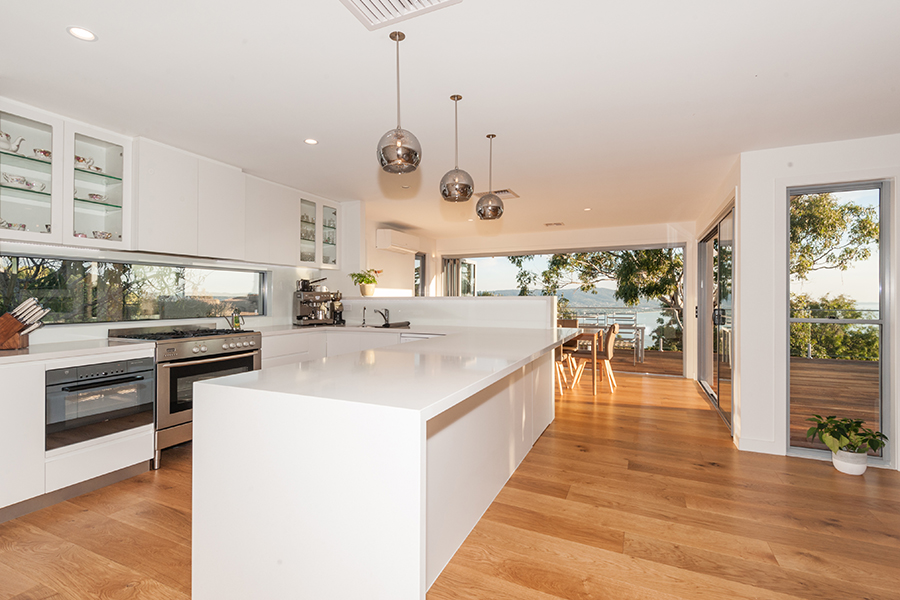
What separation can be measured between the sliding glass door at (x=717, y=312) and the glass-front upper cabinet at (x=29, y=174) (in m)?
5.00

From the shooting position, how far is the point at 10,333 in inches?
94.3

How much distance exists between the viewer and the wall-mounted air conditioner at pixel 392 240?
6.20 metres

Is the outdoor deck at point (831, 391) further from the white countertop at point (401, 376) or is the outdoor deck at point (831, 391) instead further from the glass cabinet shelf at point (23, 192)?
the glass cabinet shelf at point (23, 192)

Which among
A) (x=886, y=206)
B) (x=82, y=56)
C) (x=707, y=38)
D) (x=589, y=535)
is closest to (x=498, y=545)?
(x=589, y=535)

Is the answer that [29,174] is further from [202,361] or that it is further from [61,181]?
[202,361]

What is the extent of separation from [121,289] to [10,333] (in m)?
0.88

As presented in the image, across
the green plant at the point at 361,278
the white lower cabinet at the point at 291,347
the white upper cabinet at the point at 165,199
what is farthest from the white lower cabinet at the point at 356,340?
the white upper cabinet at the point at 165,199

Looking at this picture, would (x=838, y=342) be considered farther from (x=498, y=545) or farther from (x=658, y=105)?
(x=498, y=545)

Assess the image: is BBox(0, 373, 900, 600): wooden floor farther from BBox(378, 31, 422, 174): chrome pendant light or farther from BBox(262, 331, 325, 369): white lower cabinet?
BBox(378, 31, 422, 174): chrome pendant light

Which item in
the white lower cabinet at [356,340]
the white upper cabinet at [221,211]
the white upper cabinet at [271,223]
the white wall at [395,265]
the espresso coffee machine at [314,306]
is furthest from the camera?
the white wall at [395,265]

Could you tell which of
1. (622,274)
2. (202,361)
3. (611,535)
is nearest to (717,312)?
(611,535)

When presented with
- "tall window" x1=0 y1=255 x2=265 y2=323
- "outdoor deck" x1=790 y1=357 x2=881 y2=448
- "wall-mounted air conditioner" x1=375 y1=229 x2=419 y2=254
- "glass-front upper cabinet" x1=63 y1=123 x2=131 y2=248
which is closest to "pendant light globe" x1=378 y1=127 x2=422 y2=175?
"glass-front upper cabinet" x1=63 y1=123 x2=131 y2=248

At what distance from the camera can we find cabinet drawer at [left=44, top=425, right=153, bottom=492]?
2318mm

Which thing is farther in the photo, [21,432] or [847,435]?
[847,435]
